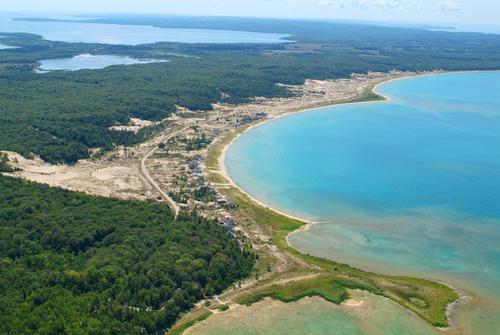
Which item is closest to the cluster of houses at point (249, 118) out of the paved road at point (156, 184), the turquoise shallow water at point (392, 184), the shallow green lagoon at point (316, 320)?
the turquoise shallow water at point (392, 184)

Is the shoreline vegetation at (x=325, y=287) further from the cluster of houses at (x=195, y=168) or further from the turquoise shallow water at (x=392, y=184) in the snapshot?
the cluster of houses at (x=195, y=168)

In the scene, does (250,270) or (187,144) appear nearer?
(250,270)

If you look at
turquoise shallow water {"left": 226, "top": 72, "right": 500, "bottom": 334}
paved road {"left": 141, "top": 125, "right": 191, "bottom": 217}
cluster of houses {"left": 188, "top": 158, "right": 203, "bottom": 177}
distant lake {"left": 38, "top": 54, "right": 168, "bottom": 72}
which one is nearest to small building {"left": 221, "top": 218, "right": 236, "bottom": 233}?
paved road {"left": 141, "top": 125, "right": 191, "bottom": 217}

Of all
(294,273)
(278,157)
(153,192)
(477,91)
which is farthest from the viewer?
(477,91)

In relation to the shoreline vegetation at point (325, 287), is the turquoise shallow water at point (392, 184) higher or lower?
higher

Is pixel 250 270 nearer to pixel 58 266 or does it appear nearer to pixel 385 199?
pixel 58 266

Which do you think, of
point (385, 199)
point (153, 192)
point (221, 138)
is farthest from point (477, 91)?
point (153, 192)

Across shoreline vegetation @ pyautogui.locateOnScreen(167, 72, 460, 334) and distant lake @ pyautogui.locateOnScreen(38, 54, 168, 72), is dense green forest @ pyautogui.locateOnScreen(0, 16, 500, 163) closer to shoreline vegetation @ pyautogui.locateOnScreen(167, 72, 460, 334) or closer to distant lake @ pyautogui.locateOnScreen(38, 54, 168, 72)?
distant lake @ pyautogui.locateOnScreen(38, 54, 168, 72)
